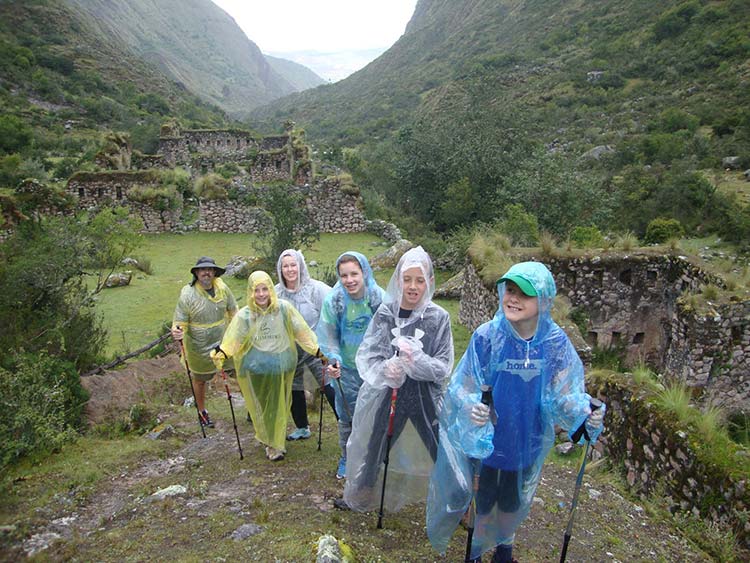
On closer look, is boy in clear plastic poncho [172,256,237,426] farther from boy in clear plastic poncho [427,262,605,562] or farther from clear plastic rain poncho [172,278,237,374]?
boy in clear plastic poncho [427,262,605,562]

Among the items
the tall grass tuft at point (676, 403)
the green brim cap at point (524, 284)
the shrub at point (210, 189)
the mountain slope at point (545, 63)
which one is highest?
the mountain slope at point (545, 63)

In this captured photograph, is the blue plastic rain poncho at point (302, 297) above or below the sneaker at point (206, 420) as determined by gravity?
above

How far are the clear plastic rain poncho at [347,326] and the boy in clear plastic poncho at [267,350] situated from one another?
1.17 ft

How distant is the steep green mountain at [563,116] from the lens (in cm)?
1925

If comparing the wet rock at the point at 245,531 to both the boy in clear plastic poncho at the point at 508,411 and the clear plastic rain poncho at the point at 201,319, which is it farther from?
the clear plastic rain poncho at the point at 201,319

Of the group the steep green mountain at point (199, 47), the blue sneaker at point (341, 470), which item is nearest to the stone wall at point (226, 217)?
the blue sneaker at point (341, 470)

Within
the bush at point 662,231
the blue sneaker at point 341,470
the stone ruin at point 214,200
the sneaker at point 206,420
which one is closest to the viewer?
the blue sneaker at point 341,470

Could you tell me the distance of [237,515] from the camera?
142 inches

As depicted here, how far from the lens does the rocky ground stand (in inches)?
126

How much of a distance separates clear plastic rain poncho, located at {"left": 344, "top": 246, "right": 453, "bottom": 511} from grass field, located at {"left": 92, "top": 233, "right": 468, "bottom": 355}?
19.4 ft

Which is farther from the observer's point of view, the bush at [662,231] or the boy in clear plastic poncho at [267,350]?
the bush at [662,231]

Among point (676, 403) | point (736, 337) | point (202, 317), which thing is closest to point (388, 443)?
point (202, 317)

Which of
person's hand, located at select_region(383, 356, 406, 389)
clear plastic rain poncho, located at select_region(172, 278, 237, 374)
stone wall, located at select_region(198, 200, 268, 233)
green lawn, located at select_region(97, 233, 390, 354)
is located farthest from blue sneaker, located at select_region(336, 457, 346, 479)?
stone wall, located at select_region(198, 200, 268, 233)

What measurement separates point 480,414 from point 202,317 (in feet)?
12.1
